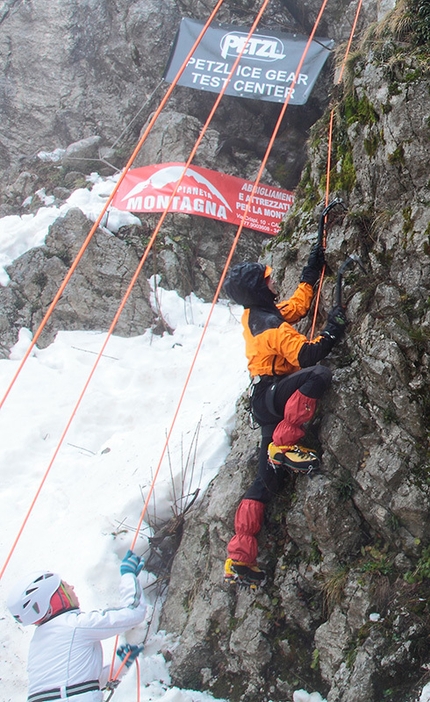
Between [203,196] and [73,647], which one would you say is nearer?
[73,647]

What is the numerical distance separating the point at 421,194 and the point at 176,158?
9.66 m

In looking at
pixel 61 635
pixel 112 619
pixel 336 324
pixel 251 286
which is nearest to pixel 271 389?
pixel 336 324

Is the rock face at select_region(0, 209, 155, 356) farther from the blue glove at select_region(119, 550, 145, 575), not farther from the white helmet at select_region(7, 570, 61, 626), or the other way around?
the white helmet at select_region(7, 570, 61, 626)

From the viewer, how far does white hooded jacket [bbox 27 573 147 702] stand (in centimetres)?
381

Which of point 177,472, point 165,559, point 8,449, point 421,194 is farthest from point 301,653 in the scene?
point 8,449

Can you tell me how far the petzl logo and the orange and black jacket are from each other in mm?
9754

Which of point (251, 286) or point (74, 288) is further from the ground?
point (251, 286)

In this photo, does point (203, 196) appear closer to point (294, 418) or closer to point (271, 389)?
point (271, 389)

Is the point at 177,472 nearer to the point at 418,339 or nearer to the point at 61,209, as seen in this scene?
the point at 418,339

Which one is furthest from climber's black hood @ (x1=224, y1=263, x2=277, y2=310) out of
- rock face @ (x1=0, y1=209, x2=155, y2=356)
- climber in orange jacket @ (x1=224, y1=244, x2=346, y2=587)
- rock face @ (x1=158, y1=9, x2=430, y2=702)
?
rock face @ (x1=0, y1=209, x2=155, y2=356)

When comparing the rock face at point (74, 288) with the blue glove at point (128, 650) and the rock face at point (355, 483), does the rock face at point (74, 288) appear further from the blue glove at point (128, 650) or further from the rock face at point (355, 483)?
the blue glove at point (128, 650)

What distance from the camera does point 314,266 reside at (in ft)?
17.9

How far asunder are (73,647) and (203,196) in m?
10.8

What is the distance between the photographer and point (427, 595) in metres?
3.99
